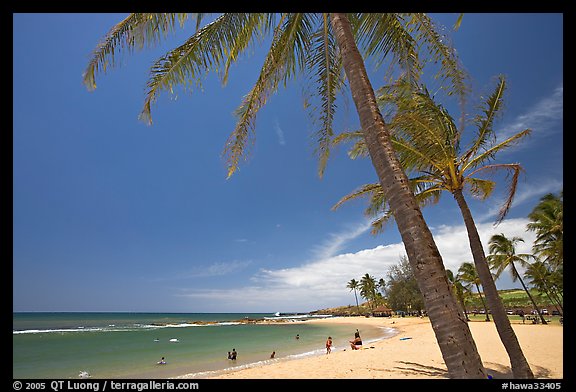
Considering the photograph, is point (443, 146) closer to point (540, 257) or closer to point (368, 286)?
point (540, 257)

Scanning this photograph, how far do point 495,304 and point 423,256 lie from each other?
5993mm

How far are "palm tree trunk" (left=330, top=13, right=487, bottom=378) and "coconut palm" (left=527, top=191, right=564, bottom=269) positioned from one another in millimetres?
21404

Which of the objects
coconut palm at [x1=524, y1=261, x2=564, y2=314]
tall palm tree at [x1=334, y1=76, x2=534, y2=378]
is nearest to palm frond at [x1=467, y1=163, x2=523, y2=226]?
tall palm tree at [x1=334, y1=76, x2=534, y2=378]

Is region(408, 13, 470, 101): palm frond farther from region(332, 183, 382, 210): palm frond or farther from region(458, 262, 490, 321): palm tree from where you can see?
region(458, 262, 490, 321): palm tree

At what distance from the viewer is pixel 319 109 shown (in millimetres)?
6703

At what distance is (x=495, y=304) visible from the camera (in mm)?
6973

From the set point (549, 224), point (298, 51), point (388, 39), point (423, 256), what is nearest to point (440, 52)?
point (388, 39)

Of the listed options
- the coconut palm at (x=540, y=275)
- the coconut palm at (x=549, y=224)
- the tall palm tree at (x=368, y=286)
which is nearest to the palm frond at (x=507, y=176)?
the coconut palm at (x=549, y=224)

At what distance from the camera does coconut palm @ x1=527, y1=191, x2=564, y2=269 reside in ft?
61.9

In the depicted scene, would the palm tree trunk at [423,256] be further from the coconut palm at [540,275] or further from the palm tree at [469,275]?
the palm tree at [469,275]

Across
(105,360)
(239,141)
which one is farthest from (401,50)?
(105,360)

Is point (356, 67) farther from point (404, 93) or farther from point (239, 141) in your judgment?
point (404, 93)
